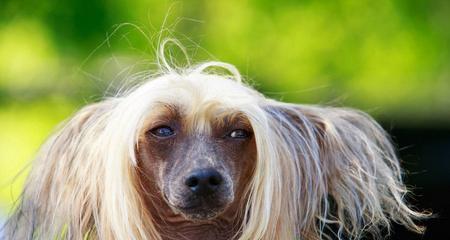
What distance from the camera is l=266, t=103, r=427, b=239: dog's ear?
472 centimetres

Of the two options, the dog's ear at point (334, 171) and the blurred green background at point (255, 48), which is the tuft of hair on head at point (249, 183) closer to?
the dog's ear at point (334, 171)

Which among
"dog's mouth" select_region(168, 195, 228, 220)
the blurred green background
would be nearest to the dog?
"dog's mouth" select_region(168, 195, 228, 220)

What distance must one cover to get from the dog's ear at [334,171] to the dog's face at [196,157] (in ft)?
0.66

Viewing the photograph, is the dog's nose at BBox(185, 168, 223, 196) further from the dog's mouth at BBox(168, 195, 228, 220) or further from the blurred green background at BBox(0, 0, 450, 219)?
the blurred green background at BBox(0, 0, 450, 219)

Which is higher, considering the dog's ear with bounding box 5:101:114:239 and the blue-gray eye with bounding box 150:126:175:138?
the blue-gray eye with bounding box 150:126:175:138

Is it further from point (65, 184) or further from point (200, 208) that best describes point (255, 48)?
point (200, 208)

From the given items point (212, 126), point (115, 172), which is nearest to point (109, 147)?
point (115, 172)

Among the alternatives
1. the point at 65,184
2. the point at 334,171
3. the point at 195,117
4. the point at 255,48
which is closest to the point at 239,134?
the point at 195,117

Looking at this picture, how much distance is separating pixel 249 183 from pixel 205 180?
37cm

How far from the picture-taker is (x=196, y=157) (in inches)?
171

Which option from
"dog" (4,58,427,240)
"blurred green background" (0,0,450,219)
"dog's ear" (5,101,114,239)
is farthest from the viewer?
"blurred green background" (0,0,450,219)

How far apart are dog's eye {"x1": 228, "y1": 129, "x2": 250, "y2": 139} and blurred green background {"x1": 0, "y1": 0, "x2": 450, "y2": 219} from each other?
573 cm

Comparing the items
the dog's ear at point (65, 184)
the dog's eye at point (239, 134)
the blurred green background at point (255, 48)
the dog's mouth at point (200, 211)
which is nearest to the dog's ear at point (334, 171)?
the dog's eye at point (239, 134)

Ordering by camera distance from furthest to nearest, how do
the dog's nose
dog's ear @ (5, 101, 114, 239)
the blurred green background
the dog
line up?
the blurred green background, dog's ear @ (5, 101, 114, 239), the dog, the dog's nose
